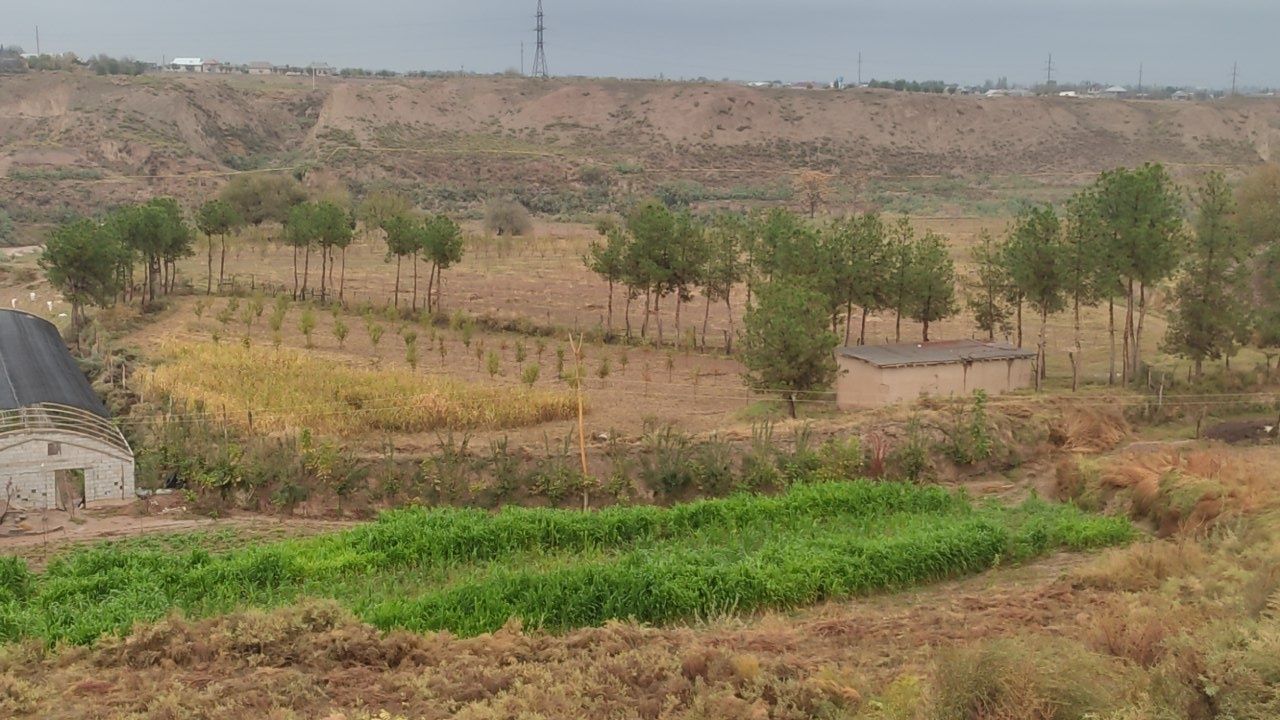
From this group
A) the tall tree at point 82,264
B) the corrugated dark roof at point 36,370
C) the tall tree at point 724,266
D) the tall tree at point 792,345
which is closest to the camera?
the corrugated dark roof at point 36,370

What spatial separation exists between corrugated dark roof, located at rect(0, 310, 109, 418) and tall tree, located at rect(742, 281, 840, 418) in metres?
12.6

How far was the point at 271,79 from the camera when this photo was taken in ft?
429

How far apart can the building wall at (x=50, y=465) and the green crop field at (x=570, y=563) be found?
10.4ft

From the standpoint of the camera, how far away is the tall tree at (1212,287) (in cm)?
2411

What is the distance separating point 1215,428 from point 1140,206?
18.5 feet

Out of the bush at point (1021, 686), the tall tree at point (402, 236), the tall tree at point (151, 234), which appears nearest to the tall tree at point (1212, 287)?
the bush at point (1021, 686)

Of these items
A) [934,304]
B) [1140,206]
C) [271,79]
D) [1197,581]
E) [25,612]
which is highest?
[271,79]

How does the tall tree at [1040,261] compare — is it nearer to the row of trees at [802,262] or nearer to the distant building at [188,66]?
the row of trees at [802,262]

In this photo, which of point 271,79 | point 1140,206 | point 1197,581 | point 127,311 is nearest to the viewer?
point 1197,581

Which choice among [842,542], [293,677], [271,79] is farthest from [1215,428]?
[271,79]

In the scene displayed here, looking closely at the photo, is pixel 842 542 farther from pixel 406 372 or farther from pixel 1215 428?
pixel 406 372

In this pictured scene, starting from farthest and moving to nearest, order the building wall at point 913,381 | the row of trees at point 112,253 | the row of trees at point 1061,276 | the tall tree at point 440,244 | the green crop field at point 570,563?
the tall tree at point 440,244
the row of trees at point 112,253
the row of trees at point 1061,276
the building wall at point 913,381
the green crop field at point 570,563

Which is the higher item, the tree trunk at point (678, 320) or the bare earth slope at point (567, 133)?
the bare earth slope at point (567, 133)

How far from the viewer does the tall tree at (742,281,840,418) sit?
22797 mm
